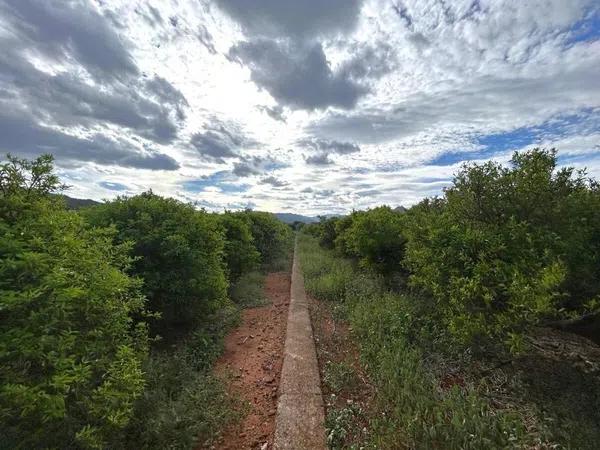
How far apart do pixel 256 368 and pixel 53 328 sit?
3.53m

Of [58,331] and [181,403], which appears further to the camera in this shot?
[181,403]

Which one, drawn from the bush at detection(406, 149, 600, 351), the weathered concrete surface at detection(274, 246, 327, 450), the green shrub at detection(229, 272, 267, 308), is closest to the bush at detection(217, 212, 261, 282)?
the green shrub at detection(229, 272, 267, 308)

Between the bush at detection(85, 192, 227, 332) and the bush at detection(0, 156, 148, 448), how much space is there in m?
2.17

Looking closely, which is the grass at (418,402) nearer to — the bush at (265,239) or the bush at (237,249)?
the bush at (237,249)

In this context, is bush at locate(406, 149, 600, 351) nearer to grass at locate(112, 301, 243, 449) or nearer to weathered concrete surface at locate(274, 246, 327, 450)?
weathered concrete surface at locate(274, 246, 327, 450)

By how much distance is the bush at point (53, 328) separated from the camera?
2.10 meters

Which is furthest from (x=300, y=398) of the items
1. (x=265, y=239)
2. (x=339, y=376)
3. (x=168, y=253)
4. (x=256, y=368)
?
(x=265, y=239)

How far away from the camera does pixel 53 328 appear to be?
2.25m

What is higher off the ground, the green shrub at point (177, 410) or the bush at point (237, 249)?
the bush at point (237, 249)

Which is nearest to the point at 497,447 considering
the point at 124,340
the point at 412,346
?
the point at 412,346

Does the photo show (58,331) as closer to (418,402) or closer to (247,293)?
(418,402)

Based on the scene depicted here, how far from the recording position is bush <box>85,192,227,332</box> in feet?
17.5

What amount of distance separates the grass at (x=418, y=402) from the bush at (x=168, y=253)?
2677 millimetres

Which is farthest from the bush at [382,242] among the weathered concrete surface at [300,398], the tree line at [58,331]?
the tree line at [58,331]
